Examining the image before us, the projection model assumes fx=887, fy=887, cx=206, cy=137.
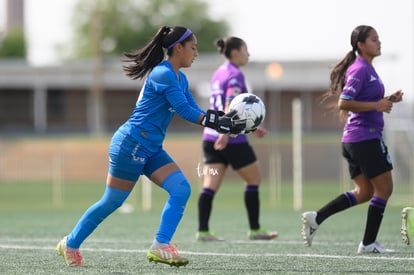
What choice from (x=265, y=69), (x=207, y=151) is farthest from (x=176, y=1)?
(x=207, y=151)

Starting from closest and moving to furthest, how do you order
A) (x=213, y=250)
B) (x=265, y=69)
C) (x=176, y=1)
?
1. (x=213, y=250)
2. (x=265, y=69)
3. (x=176, y=1)

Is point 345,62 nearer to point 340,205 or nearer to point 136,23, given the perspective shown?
point 340,205

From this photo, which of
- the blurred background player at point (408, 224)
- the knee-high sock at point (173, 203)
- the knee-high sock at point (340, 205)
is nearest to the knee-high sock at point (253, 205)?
the knee-high sock at point (340, 205)

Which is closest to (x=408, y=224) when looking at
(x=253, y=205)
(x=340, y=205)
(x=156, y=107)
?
(x=340, y=205)

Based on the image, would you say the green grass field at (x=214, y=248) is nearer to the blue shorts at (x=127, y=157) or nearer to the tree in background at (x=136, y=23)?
the blue shorts at (x=127, y=157)

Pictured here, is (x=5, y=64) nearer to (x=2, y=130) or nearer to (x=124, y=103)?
(x=2, y=130)

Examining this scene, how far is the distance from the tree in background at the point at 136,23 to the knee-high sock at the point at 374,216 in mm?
72043

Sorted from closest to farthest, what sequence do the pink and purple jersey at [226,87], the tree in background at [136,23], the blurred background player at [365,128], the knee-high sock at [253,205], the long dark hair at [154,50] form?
the long dark hair at [154,50]
the blurred background player at [365,128]
the pink and purple jersey at [226,87]
the knee-high sock at [253,205]
the tree in background at [136,23]

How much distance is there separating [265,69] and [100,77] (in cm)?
1011

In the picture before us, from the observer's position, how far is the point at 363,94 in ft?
28.1

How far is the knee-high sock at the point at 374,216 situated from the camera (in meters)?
8.73

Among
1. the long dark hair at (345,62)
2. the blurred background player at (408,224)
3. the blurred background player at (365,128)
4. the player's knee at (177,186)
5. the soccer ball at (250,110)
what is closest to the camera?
the soccer ball at (250,110)

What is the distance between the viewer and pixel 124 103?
2330 inches

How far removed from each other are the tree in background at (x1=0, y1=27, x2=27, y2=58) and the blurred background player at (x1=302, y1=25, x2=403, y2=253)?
74.6 m
